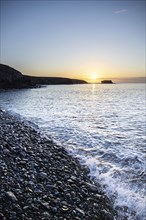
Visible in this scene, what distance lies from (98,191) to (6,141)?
20.6 feet

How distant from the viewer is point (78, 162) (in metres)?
11.1

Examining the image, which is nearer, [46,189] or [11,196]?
[11,196]

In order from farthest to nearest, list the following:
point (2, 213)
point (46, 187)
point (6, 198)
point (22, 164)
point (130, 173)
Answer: point (130, 173) → point (22, 164) → point (46, 187) → point (6, 198) → point (2, 213)

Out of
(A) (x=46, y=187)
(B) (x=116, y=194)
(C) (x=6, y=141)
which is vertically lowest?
(B) (x=116, y=194)

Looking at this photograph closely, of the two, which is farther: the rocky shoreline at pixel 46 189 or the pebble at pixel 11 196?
the pebble at pixel 11 196

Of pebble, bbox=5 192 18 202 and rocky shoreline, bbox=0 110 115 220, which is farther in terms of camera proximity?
pebble, bbox=5 192 18 202

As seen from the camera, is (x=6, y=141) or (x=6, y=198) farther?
(x=6, y=141)

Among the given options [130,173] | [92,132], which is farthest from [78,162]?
[92,132]

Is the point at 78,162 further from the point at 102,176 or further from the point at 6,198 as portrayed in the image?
the point at 6,198

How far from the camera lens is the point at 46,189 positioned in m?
7.55

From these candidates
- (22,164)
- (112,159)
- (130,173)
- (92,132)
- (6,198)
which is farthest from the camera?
(92,132)

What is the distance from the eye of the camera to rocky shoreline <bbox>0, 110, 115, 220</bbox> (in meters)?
6.31

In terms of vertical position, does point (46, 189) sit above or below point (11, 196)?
below

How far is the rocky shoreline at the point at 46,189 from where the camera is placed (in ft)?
20.7
